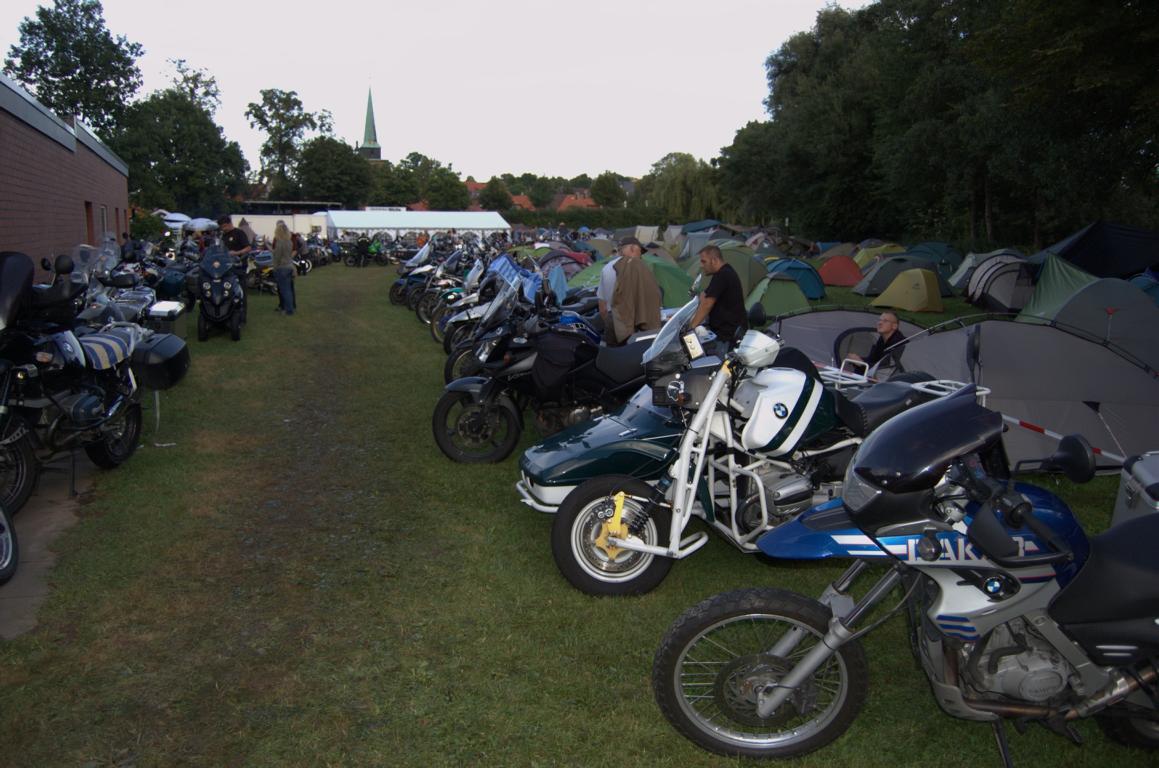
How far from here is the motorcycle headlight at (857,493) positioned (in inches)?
95.5

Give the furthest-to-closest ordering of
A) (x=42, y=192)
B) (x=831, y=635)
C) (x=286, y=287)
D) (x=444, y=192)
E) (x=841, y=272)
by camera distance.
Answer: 1. (x=444, y=192)
2. (x=841, y=272)
3. (x=286, y=287)
4. (x=42, y=192)
5. (x=831, y=635)

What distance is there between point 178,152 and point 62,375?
6784 centimetres

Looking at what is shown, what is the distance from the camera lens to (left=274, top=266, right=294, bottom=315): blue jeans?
15.4 meters

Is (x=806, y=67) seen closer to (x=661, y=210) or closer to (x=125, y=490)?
(x=661, y=210)

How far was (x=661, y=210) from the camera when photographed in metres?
61.6

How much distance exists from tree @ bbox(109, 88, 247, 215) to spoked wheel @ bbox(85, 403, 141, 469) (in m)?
55.8

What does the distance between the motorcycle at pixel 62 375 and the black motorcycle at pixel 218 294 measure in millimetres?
5843

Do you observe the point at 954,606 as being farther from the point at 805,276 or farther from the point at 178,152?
the point at 178,152

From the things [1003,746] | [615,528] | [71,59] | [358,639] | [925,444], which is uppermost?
[71,59]

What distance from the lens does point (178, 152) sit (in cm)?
6456

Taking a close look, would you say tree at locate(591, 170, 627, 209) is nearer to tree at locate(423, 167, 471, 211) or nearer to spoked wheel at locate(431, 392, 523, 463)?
tree at locate(423, 167, 471, 211)

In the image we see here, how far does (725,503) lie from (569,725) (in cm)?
147

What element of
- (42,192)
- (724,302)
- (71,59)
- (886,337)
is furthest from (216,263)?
(71,59)

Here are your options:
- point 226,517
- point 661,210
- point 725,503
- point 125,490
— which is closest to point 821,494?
point 725,503
